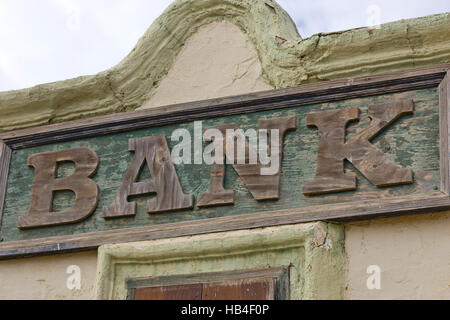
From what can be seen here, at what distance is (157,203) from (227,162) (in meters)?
0.44

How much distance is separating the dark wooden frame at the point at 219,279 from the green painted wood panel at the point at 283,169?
32cm

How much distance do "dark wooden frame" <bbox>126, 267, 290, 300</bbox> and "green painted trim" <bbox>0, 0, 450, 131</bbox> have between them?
3.52 feet

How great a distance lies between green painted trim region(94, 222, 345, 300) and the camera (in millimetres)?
3902

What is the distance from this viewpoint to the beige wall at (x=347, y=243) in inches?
149

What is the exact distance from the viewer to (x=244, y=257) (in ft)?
13.4

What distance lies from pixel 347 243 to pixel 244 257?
522 mm

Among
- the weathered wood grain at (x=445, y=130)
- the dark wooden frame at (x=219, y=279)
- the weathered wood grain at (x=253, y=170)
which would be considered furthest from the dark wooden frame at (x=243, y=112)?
the dark wooden frame at (x=219, y=279)

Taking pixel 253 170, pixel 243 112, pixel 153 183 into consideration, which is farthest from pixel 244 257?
pixel 243 112

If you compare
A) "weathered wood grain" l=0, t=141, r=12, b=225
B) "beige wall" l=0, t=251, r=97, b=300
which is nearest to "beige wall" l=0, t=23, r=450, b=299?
"beige wall" l=0, t=251, r=97, b=300

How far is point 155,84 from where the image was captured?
4836 millimetres

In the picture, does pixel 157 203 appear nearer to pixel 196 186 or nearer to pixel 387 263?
pixel 196 186

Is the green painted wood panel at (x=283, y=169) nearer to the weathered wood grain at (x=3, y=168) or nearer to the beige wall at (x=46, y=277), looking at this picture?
the weathered wood grain at (x=3, y=168)
